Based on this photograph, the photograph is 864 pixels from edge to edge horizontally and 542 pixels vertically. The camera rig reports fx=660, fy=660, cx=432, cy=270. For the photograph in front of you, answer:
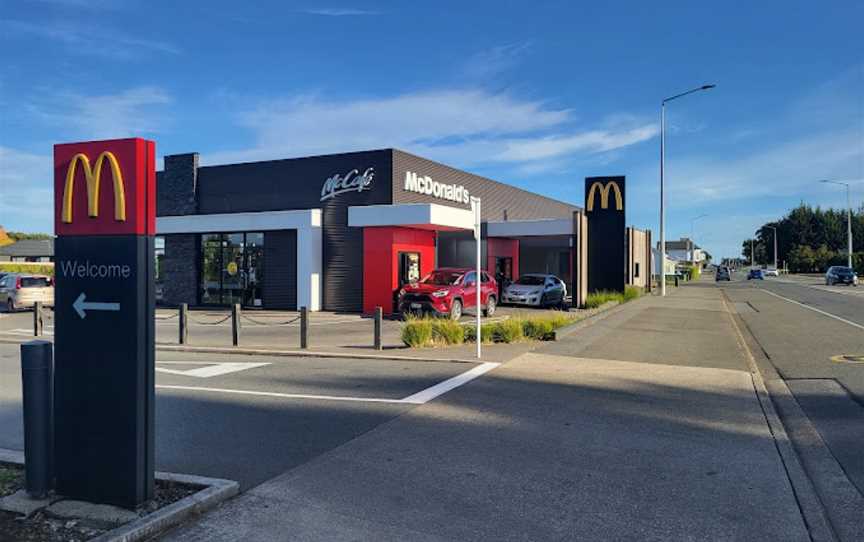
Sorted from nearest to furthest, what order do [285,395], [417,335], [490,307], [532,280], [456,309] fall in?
[285,395] < [417,335] < [456,309] < [490,307] < [532,280]

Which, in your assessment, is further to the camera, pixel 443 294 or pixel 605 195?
pixel 605 195

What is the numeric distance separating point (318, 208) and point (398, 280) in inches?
179

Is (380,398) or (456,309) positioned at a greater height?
(456,309)

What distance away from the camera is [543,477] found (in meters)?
5.54

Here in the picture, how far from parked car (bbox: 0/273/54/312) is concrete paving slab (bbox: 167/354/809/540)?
75.4ft

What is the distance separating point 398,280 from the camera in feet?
79.0

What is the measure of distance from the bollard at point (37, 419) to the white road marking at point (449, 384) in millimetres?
4465

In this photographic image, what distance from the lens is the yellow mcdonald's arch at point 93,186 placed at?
15.4ft

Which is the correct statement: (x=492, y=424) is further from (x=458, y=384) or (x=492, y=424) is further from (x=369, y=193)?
(x=369, y=193)

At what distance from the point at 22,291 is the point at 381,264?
13987mm

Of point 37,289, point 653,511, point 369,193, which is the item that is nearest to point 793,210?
point 369,193

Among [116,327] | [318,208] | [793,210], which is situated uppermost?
[793,210]

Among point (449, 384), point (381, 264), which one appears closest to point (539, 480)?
point (449, 384)

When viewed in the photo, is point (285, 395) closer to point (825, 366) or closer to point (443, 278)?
point (825, 366)
